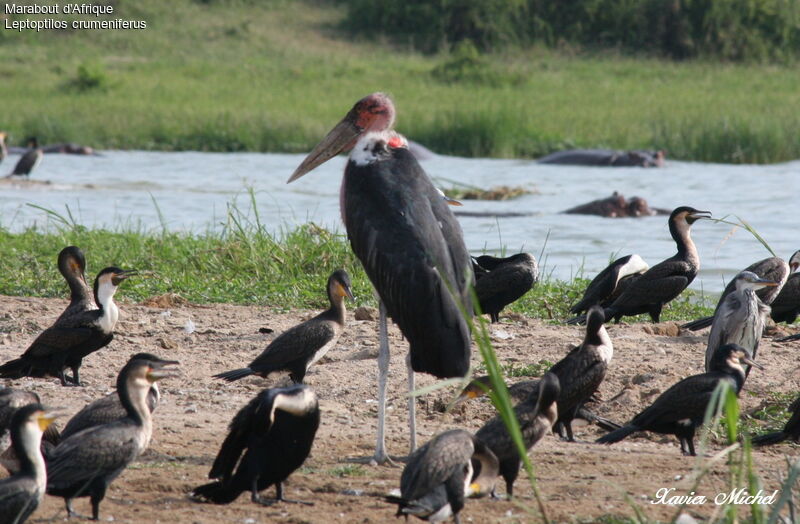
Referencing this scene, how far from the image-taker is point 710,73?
92.2ft

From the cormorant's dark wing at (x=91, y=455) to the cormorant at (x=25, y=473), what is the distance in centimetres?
13

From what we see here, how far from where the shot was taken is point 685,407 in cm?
535

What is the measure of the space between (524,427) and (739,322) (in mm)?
2022

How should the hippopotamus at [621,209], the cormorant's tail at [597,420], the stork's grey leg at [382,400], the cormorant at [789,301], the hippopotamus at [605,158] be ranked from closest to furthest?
the stork's grey leg at [382,400], the cormorant's tail at [597,420], the cormorant at [789,301], the hippopotamus at [621,209], the hippopotamus at [605,158]

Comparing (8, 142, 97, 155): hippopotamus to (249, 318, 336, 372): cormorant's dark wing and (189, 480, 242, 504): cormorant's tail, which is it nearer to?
(249, 318, 336, 372): cormorant's dark wing

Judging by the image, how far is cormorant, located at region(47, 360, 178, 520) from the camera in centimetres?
427

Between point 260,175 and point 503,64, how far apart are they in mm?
12912

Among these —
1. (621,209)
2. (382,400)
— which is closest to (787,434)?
(382,400)

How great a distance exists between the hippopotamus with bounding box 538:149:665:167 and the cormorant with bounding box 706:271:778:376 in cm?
1198

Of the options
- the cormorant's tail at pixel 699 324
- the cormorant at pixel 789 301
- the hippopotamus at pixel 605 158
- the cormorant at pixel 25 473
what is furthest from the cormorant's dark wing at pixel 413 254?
the hippopotamus at pixel 605 158

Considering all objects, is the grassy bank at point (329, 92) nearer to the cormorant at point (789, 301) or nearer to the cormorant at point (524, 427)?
the cormorant at point (789, 301)

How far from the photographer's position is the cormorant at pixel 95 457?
14.0 feet

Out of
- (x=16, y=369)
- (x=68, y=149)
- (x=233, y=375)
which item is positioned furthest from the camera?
(x=68, y=149)

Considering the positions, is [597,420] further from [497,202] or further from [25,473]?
[497,202]
